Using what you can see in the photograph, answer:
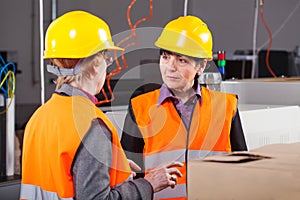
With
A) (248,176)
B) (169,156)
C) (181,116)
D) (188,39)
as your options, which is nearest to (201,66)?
(188,39)

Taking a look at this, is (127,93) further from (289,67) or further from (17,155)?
(289,67)

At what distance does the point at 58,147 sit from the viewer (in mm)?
1385

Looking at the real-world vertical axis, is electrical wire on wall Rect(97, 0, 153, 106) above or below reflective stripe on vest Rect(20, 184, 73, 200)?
above

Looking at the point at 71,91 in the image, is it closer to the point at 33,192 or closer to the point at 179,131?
the point at 33,192

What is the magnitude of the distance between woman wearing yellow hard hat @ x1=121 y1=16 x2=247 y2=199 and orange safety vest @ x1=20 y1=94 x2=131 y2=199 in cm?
26

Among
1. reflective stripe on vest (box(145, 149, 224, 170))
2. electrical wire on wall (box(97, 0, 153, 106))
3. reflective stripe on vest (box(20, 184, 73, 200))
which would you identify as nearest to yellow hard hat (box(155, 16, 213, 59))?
reflective stripe on vest (box(145, 149, 224, 170))

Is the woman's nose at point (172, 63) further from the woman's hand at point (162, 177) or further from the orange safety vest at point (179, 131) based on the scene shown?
the woman's hand at point (162, 177)

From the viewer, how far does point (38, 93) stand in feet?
8.13

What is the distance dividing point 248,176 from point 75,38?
1.16 metres

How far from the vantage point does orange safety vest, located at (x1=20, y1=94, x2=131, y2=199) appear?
1.38 metres

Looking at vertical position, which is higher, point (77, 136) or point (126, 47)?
point (126, 47)

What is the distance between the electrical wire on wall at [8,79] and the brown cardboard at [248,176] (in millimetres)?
1825

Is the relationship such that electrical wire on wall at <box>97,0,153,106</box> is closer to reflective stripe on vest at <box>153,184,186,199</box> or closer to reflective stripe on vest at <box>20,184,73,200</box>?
reflective stripe on vest at <box>153,184,186,199</box>

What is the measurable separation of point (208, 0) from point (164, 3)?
37cm
